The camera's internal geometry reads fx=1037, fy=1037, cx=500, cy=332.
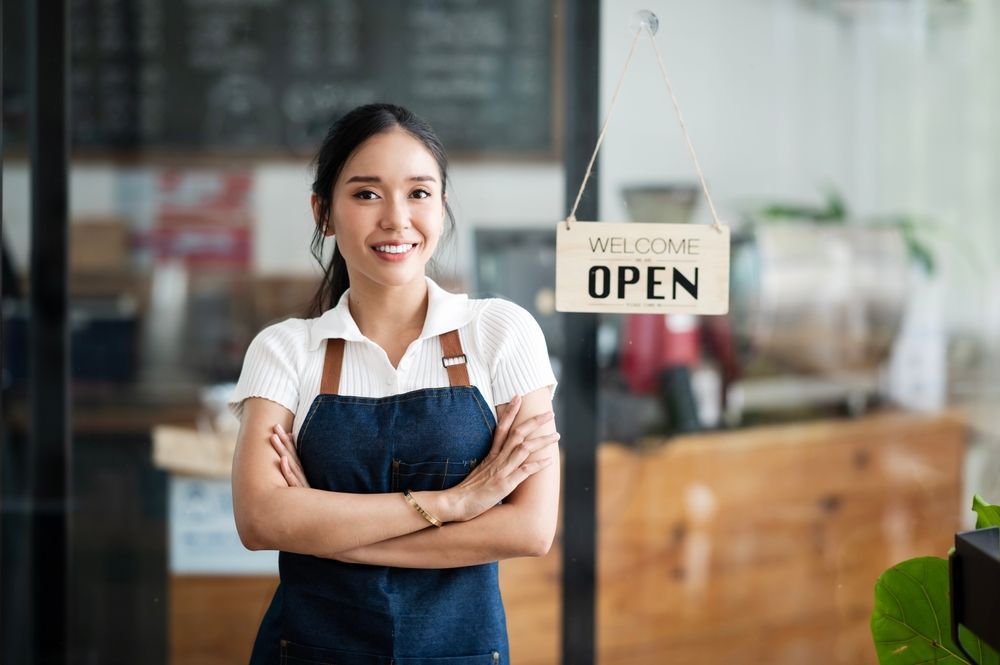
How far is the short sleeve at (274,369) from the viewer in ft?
3.42

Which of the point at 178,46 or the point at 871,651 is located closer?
the point at 871,651

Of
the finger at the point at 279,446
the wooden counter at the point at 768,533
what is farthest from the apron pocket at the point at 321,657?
the wooden counter at the point at 768,533

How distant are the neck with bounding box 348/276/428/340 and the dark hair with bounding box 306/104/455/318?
5cm

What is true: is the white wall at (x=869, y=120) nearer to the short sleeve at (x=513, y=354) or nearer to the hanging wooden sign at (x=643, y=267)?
the hanging wooden sign at (x=643, y=267)

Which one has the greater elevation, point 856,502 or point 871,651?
point 856,502

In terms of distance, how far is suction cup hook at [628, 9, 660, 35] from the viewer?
1256mm

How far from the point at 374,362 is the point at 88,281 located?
224cm

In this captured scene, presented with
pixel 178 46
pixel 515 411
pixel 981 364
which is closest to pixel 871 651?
pixel 981 364

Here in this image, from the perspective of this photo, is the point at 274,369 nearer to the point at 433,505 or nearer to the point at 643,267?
the point at 433,505

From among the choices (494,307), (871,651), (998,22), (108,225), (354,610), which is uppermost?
(998,22)

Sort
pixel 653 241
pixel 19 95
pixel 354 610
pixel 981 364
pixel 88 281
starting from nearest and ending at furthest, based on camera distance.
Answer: pixel 354 610 → pixel 653 241 → pixel 19 95 → pixel 981 364 → pixel 88 281

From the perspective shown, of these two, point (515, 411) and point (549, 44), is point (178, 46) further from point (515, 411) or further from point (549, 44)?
Result: point (515, 411)

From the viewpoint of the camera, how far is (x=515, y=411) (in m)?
1.04

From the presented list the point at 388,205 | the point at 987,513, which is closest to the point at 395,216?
the point at 388,205
